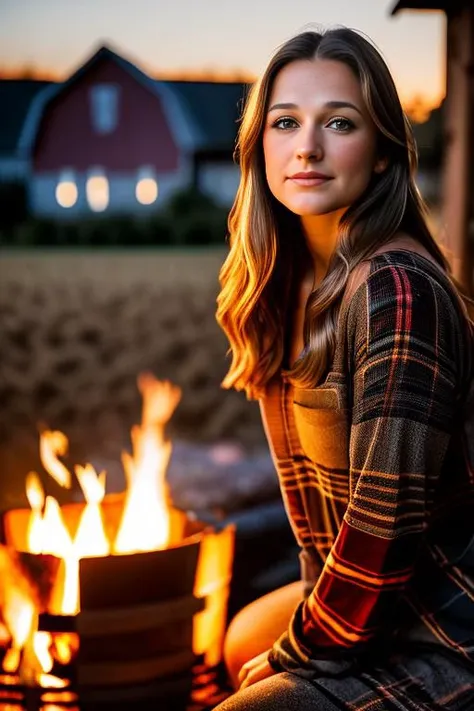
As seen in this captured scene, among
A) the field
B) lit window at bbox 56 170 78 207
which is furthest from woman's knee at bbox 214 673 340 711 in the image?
lit window at bbox 56 170 78 207

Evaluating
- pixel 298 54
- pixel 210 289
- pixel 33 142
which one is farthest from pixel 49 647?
pixel 33 142

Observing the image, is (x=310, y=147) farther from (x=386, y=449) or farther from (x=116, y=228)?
(x=116, y=228)

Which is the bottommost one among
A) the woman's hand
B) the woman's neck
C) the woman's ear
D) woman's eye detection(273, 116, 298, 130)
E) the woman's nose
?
the woman's hand

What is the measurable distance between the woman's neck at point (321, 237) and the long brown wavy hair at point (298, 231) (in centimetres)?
4

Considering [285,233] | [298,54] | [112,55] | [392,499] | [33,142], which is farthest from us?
[112,55]

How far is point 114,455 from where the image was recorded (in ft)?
15.8

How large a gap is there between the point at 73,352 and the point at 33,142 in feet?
16.3

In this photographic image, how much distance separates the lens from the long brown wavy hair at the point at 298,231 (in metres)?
1.42

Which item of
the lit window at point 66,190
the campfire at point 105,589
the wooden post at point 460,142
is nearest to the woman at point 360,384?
the campfire at point 105,589

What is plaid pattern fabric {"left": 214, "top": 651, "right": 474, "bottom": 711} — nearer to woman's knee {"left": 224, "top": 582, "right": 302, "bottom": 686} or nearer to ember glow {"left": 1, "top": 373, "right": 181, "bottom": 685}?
woman's knee {"left": 224, "top": 582, "right": 302, "bottom": 686}

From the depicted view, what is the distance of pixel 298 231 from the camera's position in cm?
166

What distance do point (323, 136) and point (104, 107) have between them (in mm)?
11332

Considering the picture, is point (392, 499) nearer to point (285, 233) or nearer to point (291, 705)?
point (291, 705)

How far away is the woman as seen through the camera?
4.23ft
